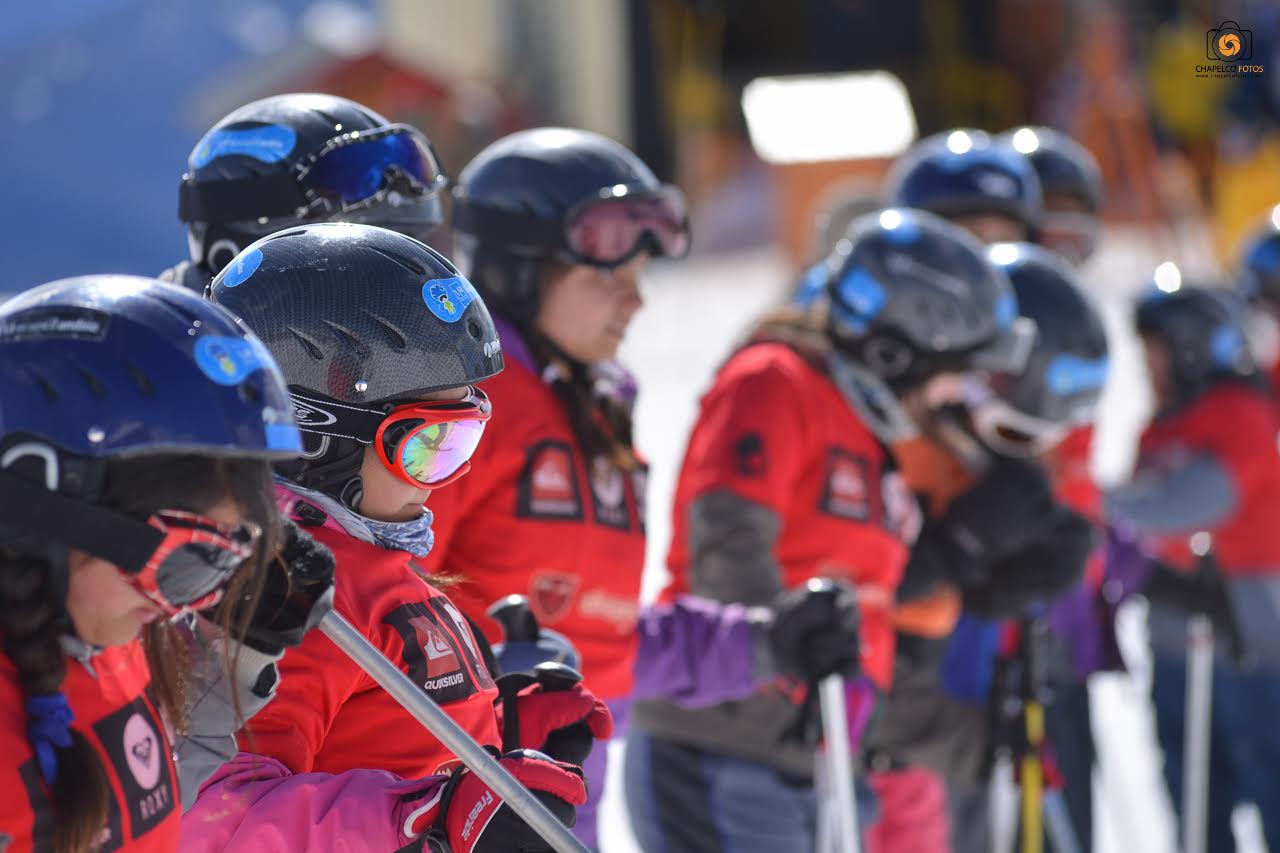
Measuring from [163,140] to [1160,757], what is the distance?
47.8 ft

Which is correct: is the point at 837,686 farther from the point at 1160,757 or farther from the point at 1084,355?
the point at 1160,757

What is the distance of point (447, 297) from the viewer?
252 cm

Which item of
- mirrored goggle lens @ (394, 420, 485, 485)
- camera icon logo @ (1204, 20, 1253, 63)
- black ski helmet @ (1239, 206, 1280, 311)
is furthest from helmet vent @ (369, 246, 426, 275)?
camera icon logo @ (1204, 20, 1253, 63)

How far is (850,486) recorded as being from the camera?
3.95 meters

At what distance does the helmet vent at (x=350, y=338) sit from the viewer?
2475 millimetres

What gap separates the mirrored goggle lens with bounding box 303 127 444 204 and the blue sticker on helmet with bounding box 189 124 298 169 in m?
0.07

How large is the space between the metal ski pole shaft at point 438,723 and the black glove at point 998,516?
243 centimetres

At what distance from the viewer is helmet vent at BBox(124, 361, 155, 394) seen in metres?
1.83

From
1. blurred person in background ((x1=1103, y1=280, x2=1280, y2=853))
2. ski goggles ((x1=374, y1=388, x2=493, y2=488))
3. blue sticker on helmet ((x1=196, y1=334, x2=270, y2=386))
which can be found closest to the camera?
blue sticker on helmet ((x1=196, y1=334, x2=270, y2=386))

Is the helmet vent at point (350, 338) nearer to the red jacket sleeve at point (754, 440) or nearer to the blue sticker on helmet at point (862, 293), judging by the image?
the red jacket sleeve at point (754, 440)

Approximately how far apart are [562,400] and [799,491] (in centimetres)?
74

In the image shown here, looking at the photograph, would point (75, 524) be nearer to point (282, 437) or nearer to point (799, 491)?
point (282, 437)

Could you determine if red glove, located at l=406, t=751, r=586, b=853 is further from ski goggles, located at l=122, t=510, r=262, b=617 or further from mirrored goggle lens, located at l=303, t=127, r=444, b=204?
mirrored goggle lens, located at l=303, t=127, r=444, b=204

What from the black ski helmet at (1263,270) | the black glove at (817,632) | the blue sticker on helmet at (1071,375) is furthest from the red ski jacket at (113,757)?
the black ski helmet at (1263,270)
